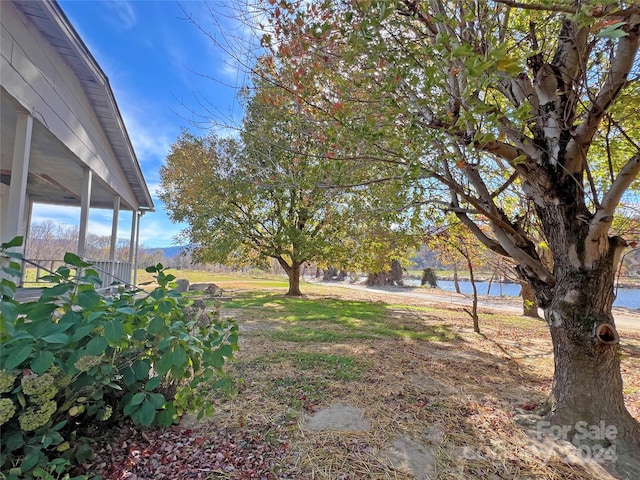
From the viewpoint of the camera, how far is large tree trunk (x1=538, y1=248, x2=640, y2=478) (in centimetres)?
234

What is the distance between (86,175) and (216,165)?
22.4ft

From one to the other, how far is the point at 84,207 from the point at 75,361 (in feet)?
15.6

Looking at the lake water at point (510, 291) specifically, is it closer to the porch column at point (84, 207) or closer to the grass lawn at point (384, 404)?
the grass lawn at point (384, 404)

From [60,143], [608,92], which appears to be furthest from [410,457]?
[60,143]

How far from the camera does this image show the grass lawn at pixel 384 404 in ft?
6.46

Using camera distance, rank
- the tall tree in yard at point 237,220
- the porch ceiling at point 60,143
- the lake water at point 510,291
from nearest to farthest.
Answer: the porch ceiling at point 60,143, the tall tree in yard at point 237,220, the lake water at point 510,291

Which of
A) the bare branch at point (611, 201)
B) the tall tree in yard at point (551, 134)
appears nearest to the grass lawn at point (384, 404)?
the tall tree in yard at point (551, 134)

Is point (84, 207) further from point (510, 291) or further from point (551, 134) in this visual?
point (510, 291)

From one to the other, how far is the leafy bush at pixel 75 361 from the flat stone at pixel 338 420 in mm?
876

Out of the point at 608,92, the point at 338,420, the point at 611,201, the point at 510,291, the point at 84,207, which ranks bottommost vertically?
the point at 510,291

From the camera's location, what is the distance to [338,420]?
2.49m

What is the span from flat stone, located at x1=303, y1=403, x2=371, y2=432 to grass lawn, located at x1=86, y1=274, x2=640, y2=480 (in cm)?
5

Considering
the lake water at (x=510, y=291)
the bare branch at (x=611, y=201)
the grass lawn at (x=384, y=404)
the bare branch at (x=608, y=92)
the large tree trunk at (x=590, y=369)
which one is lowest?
the lake water at (x=510, y=291)

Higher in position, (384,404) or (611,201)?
(611,201)
